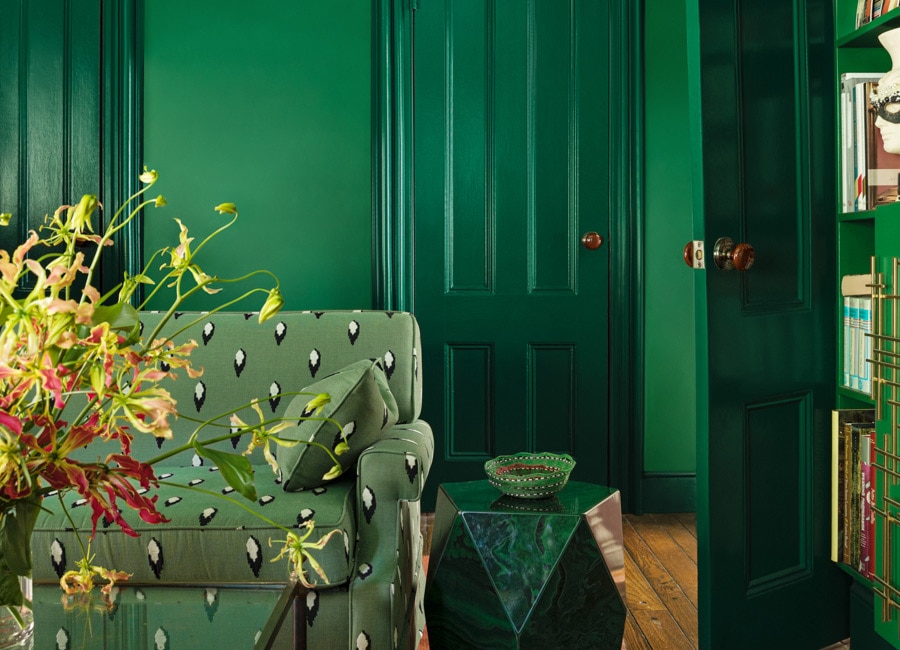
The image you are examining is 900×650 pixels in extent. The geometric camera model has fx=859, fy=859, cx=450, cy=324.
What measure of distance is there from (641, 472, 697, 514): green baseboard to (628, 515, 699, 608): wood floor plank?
0.08 m

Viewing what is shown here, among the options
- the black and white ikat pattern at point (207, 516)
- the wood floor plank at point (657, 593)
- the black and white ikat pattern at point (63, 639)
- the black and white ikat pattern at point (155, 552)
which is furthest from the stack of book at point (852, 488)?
the black and white ikat pattern at point (63, 639)

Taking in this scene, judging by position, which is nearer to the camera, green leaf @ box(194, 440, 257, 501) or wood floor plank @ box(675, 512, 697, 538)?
green leaf @ box(194, 440, 257, 501)

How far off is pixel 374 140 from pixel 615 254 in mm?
1098

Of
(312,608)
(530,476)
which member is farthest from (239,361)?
(530,476)

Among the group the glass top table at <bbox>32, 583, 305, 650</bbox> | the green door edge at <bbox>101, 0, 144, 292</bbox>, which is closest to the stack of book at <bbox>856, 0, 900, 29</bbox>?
the glass top table at <bbox>32, 583, 305, 650</bbox>

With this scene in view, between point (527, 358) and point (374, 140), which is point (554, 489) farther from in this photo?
point (374, 140)

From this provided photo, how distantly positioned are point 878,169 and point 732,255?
48cm

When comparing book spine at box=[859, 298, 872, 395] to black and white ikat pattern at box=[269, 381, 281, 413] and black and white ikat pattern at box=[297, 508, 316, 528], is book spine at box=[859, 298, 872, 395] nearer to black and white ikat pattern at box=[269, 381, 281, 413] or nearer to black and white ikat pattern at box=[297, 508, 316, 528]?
black and white ikat pattern at box=[297, 508, 316, 528]

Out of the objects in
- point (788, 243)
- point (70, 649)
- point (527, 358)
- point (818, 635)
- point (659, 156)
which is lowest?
point (818, 635)

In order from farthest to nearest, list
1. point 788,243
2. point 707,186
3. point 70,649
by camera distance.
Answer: point 788,243 < point 707,186 < point 70,649

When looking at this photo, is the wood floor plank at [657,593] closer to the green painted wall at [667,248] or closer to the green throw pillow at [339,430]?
the green painted wall at [667,248]

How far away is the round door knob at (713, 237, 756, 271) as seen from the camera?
187cm

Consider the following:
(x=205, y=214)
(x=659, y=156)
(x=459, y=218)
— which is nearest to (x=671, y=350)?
(x=659, y=156)

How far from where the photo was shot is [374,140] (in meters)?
3.56
